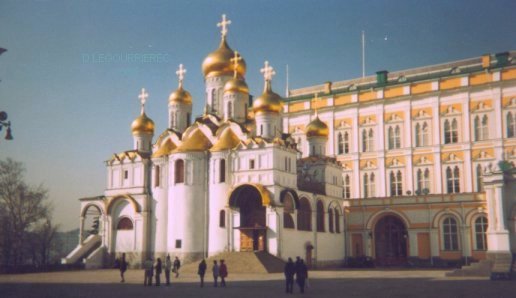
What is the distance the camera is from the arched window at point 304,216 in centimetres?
4397

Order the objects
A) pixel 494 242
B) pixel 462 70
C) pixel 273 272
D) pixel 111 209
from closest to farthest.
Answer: pixel 494 242, pixel 273 272, pixel 111 209, pixel 462 70

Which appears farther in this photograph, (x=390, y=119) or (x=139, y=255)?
(x=390, y=119)

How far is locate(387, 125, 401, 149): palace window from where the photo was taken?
177 ft

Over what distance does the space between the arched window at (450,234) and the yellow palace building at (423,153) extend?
8 cm

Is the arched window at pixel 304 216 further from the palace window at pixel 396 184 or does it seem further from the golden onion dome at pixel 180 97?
the golden onion dome at pixel 180 97

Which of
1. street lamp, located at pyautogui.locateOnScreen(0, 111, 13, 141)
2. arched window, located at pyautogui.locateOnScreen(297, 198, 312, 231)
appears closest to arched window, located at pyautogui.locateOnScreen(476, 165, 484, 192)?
arched window, located at pyautogui.locateOnScreen(297, 198, 312, 231)

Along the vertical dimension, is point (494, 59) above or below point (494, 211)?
above

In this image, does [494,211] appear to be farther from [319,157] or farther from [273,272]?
[319,157]

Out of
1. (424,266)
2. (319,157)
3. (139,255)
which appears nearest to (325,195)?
(319,157)

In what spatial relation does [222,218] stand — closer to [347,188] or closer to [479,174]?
[347,188]

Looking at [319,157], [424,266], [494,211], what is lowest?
[424,266]

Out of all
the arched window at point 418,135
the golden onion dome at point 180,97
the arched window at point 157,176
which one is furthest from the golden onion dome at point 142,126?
the arched window at point 418,135

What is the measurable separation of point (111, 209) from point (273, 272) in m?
17.5

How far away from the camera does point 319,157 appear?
4881 cm
